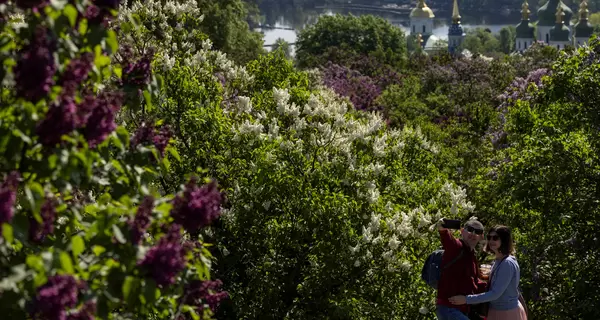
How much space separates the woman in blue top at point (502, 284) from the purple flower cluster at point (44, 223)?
4188mm

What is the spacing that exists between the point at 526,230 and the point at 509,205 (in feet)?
1.49

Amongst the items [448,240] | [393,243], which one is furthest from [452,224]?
[393,243]

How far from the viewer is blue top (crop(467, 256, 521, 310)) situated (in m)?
8.45

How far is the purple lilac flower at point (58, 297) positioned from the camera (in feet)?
14.7

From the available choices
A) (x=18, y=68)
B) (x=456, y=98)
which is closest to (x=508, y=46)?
(x=456, y=98)

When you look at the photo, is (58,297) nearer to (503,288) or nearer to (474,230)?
(474,230)

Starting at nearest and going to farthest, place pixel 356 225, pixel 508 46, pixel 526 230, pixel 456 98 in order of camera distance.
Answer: pixel 356 225 → pixel 526 230 → pixel 456 98 → pixel 508 46

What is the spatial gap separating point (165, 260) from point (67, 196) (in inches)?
39.7

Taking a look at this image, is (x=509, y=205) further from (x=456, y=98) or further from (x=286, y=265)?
(x=456, y=98)

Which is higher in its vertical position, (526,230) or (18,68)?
(18,68)

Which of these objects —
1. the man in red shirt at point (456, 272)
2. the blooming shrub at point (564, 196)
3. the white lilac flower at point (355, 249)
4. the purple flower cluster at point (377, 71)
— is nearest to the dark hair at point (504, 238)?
the man in red shirt at point (456, 272)

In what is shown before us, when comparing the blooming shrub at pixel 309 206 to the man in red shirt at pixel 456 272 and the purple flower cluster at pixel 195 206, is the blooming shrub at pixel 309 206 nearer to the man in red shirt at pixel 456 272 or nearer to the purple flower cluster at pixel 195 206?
the man in red shirt at pixel 456 272

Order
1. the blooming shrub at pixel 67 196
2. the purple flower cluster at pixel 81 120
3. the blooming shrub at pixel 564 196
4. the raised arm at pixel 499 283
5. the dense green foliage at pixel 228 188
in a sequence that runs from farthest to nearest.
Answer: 1. the blooming shrub at pixel 564 196
2. the raised arm at pixel 499 283
3. the dense green foliage at pixel 228 188
4. the purple flower cluster at pixel 81 120
5. the blooming shrub at pixel 67 196

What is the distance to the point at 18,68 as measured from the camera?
491cm
